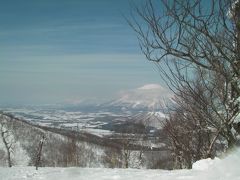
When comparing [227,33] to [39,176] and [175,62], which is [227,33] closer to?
[175,62]

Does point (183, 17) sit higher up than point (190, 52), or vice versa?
point (183, 17)

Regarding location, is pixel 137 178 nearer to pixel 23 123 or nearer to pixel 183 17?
pixel 183 17

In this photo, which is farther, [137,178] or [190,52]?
[137,178]

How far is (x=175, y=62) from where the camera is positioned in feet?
25.3

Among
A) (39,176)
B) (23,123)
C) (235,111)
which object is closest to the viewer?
(235,111)

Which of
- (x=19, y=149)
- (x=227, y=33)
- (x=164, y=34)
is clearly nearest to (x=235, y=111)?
(x=227, y=33)

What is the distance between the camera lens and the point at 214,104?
7.45 m

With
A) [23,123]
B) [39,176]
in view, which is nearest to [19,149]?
[23,123]

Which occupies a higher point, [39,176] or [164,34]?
[164,34]

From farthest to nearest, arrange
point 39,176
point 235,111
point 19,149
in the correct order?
point 19,149
point 39,176
point 235,111

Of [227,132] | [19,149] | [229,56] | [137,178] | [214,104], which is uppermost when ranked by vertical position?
[19,149]

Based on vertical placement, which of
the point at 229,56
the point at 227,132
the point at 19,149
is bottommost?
the point at 227,132

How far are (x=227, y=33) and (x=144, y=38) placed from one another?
1.54 m

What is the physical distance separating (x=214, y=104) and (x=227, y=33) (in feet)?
4.59
